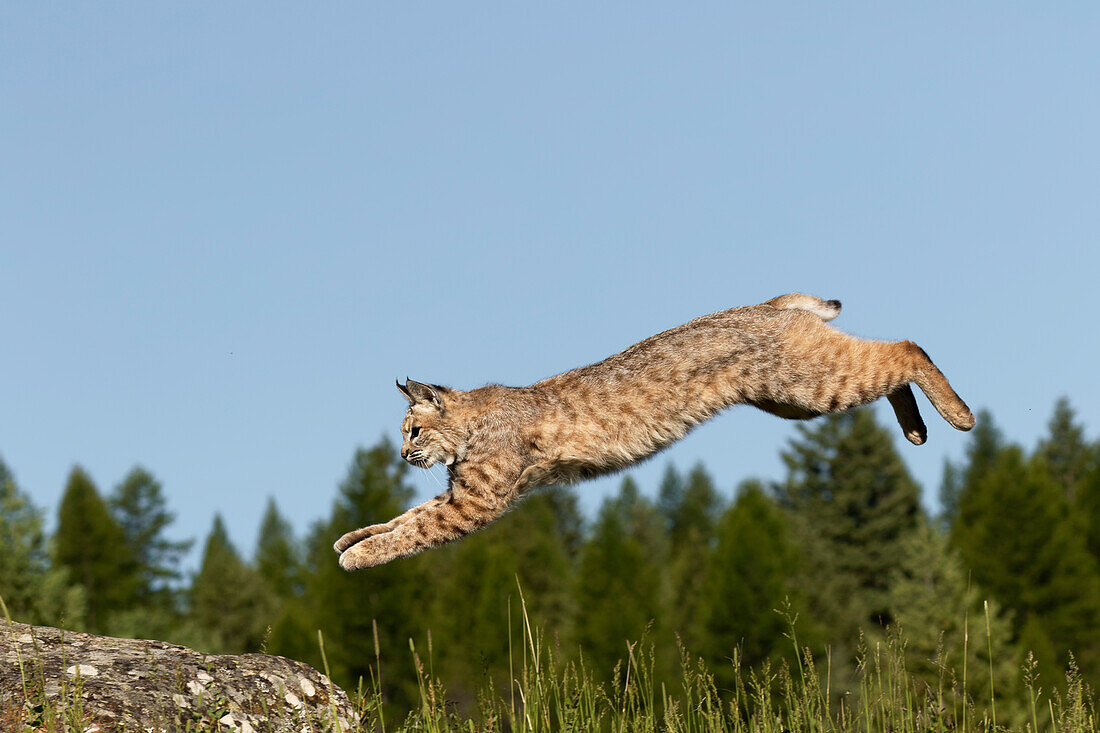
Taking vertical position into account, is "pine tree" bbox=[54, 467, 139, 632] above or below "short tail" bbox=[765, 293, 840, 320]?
above

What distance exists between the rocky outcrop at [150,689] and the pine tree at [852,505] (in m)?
62.7

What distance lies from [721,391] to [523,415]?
1673 mm

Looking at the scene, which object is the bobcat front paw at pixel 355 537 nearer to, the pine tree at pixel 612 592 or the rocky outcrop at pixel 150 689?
the rocky outcrop at pixel 150 689

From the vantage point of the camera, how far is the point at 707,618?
5166 centimetres

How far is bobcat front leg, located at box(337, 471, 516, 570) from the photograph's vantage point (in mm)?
8688

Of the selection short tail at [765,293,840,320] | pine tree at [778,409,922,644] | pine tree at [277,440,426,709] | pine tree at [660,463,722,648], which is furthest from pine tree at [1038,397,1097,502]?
short tail at [765,293,840,320]

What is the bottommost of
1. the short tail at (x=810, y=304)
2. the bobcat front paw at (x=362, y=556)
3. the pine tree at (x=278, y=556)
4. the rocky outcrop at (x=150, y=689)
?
the rocky outcrop at (x=150, y=689)

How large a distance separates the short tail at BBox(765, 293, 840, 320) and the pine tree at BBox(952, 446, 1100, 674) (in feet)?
149

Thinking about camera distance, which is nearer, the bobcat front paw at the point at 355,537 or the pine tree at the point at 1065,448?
the bobcat front paw at the point at 355,537

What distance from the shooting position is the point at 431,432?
9727 millimetres

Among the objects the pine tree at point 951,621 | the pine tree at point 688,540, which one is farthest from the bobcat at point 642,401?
the pine tree at point 688,540

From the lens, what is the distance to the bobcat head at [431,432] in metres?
9.70

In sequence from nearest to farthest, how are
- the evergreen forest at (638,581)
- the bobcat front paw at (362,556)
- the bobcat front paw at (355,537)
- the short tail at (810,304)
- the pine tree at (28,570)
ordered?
1. the bobcat front paw at (362,556)
2. the bobcat front paw at (355,537)
3. the short tail at (810,304)
4. the pine tree at (28,570)
5. the evergreen forest at (638,581)

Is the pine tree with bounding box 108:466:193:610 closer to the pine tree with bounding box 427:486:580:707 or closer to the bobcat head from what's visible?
the pine tree with bounding box 427:486:580:707
